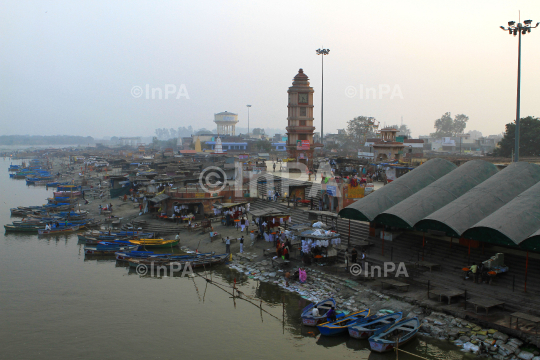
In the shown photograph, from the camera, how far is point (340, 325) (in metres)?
14.0

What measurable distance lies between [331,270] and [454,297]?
18.7ft

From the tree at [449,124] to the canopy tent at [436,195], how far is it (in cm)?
12236

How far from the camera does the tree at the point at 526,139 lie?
4522cm

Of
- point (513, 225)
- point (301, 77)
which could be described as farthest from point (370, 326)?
point (301, 77)

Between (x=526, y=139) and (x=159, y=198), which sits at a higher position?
(x=526, y=139)

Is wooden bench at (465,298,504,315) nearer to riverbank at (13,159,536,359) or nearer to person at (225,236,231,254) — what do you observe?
riverbank at (13,159,536,359)

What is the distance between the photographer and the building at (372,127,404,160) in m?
42.3

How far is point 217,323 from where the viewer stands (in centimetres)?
1600

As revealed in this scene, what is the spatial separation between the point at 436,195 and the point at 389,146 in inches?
936

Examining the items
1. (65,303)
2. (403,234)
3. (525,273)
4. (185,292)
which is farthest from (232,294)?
(525,273)

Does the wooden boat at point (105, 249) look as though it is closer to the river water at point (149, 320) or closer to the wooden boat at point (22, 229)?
the river water at point (149, 320)

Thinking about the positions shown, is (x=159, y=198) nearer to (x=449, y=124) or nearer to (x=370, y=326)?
(x=370, y=326)

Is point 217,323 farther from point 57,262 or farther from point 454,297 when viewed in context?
point 57,262

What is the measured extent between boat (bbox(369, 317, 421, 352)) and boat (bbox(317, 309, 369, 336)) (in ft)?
3.32
